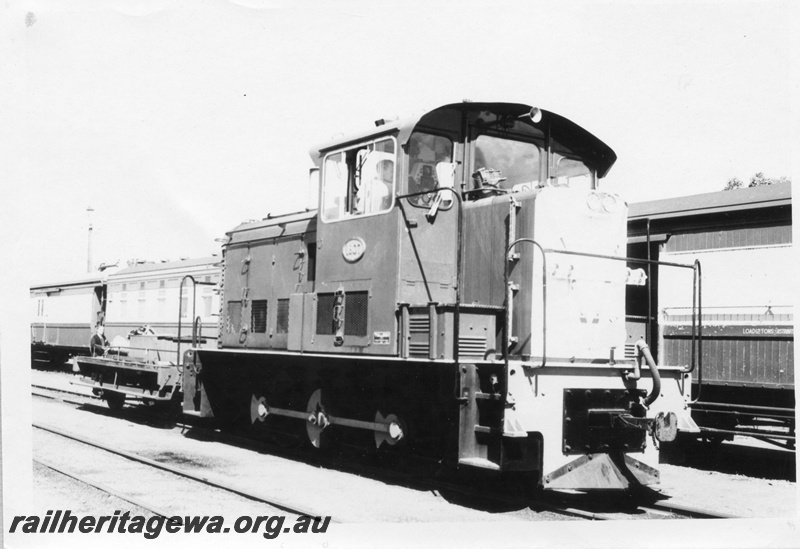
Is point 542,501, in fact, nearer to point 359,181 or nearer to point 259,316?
point 359,181

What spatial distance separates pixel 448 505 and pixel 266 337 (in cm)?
382

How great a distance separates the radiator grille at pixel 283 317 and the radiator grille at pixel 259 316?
1.22 feet

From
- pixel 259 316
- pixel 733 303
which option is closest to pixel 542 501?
pixel 733 303

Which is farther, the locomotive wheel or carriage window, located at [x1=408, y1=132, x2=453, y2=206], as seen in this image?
the locomotive wheel

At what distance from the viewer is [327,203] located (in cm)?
843

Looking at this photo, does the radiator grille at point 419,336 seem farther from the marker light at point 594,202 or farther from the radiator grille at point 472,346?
the marker light at point 594,202

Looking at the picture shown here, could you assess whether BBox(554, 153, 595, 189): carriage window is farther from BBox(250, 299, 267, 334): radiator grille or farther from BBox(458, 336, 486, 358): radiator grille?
BBox(250, 299, 267, 334): radiator grille

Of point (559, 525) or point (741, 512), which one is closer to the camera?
point (559, 525)

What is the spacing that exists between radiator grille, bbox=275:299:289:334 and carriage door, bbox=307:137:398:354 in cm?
97

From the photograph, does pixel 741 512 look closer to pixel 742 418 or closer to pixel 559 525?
pixel 559 525

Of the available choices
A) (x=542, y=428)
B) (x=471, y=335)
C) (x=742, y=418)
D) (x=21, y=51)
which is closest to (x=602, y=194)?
(x=471, y=335)

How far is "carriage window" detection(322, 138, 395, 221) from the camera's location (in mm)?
7662

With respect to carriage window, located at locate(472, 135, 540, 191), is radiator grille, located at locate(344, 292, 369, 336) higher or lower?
lower

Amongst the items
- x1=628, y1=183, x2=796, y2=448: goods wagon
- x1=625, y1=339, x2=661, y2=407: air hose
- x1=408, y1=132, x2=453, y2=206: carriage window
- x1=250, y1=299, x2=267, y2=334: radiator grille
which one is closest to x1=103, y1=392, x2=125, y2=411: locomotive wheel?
x1=250, y1=299, x2=267, y2=334: radiator grille
